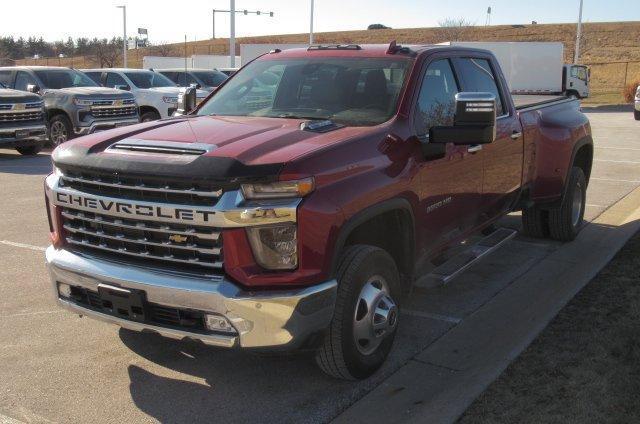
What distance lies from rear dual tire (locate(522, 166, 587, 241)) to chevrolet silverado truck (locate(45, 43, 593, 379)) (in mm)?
2192

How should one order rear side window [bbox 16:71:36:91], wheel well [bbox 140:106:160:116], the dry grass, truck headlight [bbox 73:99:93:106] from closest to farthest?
1. the dry grass
2. truck headlight [bbox 73:99:93:106]
3. rear side window [bbox 16:71:36:91]
4. wheel well [bbox 140:106:160:116]

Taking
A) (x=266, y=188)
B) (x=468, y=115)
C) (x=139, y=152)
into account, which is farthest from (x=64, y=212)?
(x=468, y=115)

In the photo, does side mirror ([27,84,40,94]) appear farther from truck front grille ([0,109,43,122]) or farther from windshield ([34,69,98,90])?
truck front grille ([0,109,43,122])

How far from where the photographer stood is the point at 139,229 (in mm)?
3586

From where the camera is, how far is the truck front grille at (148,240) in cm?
343

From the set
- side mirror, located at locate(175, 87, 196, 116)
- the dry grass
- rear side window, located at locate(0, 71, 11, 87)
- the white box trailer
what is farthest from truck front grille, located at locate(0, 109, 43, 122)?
the white box trailer

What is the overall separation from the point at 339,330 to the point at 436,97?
2.01 m

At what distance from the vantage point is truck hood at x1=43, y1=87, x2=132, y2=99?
15438 mm

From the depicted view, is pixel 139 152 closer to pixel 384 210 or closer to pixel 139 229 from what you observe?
pixel 139 229

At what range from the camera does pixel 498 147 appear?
549 cm

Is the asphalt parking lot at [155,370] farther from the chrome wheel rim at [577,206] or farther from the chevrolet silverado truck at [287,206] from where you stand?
A: the chrome wheel rim at [577,206]

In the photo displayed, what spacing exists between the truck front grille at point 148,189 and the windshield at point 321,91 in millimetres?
1298

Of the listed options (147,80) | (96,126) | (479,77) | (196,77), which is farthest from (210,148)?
(196,77)

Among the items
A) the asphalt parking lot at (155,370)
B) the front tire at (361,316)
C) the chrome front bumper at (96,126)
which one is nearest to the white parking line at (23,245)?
the asphalt parking lot at (155,370)
